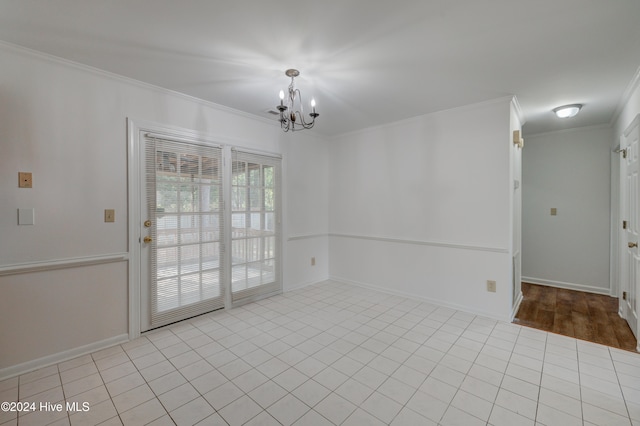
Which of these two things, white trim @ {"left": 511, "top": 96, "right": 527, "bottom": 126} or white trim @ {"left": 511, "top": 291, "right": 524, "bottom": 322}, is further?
white trim @ {"left": 511, "top": 291, "right": 524, "bottom": 322}

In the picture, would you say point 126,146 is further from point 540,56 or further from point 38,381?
point 540,56

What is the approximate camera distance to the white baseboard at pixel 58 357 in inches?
84.2

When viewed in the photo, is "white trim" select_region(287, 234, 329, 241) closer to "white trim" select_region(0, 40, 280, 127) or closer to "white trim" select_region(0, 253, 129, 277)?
"white trim" select_region(0, 40, 280, 127)

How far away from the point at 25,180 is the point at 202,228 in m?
1.48

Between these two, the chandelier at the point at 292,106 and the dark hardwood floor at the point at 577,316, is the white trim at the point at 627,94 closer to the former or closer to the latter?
the dark hardwood floor at the point at 577,316

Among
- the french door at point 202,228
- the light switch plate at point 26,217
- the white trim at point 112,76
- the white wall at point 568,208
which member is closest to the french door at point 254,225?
the french door at point 202,228

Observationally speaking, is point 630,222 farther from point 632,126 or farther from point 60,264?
point 60,264

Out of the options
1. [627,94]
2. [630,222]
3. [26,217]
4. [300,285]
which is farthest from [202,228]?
[627,94]

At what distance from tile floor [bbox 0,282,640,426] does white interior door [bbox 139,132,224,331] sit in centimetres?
30

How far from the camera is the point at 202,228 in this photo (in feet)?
10.7

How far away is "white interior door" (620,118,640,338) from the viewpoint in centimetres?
268

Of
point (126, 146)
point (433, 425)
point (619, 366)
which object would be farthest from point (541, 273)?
point (126, 146)

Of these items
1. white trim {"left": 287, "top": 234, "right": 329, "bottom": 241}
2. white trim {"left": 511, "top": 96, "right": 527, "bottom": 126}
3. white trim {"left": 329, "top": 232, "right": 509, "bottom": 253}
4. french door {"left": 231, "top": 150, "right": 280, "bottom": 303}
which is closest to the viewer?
white trim {"left": 511, "top": 96, "right": 527, "bottom": 126}

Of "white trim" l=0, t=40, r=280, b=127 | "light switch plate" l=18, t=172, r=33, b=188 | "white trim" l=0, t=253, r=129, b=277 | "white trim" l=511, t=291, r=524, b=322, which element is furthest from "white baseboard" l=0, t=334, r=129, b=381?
"white trim" l=511, t=291, r=524, b=322
